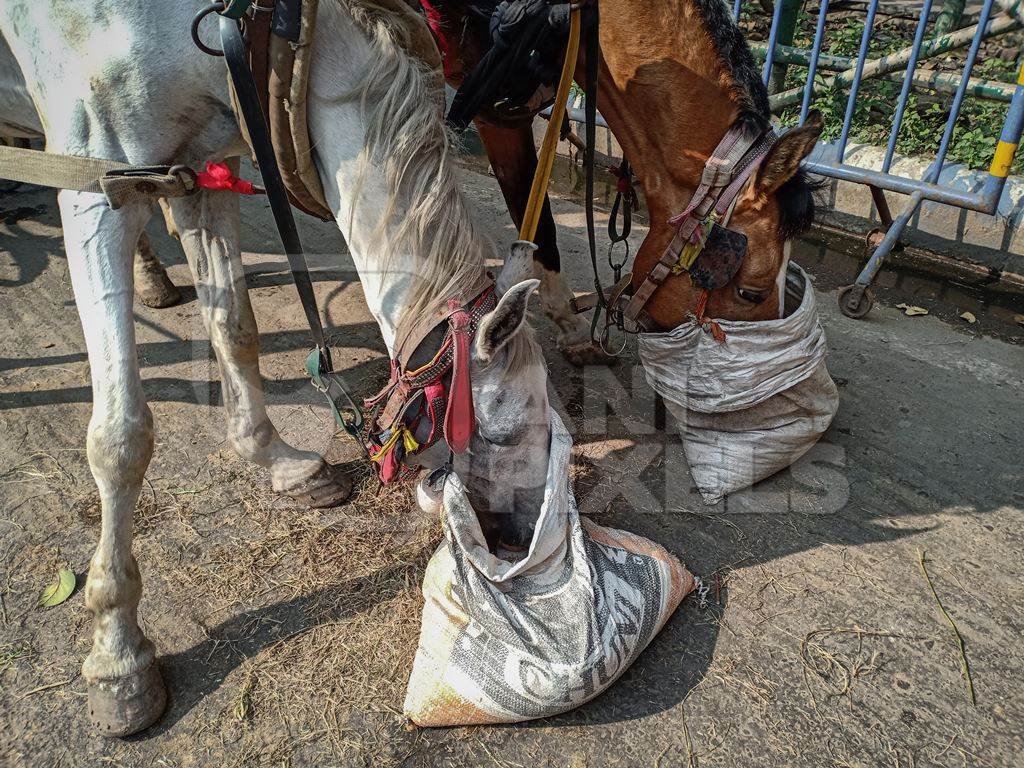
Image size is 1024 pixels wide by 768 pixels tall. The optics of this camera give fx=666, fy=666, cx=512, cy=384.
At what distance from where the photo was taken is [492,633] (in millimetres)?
1837

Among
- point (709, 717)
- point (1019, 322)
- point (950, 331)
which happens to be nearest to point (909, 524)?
point (709, 717)

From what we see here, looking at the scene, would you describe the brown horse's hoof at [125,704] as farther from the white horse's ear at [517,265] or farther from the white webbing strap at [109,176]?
the white horse's ear at [517,265]

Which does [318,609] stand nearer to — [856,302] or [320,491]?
[320,491]

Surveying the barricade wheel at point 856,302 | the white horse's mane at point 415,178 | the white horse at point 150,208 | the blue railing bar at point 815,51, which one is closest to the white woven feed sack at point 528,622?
the white horse at point 150,208

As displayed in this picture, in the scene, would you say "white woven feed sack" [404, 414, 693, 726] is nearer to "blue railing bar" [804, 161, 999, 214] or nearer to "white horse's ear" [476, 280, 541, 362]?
"white horse's ear" [476, 280, 541, 362]

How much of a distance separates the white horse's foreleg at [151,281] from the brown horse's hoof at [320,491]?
1.83 m

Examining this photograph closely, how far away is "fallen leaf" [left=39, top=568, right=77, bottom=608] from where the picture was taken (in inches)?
86.9

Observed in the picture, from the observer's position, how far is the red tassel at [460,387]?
1592mm

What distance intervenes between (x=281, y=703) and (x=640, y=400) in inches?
77.3

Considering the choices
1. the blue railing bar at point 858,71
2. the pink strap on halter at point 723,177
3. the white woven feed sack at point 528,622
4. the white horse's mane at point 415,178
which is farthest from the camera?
the blue railing bar at point 858,71

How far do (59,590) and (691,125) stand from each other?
263 cm

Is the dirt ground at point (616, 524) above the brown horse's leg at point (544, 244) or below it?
below

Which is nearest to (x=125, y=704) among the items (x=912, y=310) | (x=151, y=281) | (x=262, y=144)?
(x=262, y=144)

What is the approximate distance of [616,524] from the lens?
98.3 inches
